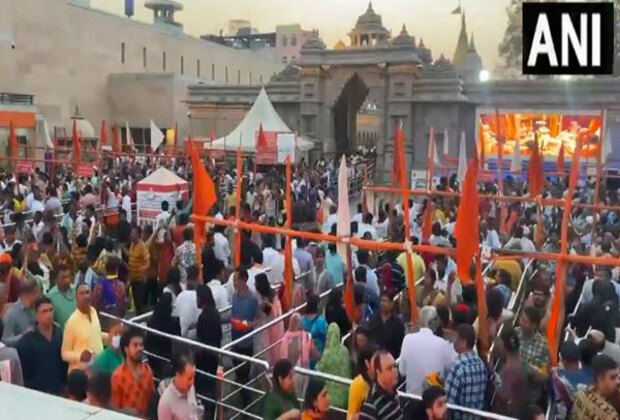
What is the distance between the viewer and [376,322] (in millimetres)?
6207

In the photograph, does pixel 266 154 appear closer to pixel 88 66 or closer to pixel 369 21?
pixel 369 21

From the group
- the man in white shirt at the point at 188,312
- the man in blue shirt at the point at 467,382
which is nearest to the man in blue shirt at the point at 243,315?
the man in white shirt at the point at 188,312

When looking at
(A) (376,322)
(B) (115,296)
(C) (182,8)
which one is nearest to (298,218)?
(B) (115,296)

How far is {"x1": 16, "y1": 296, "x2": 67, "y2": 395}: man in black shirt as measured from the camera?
5121mm

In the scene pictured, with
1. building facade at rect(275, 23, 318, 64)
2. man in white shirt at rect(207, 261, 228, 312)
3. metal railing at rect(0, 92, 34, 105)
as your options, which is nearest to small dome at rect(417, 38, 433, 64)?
metal railing at rect(0, 92, 34, 105)

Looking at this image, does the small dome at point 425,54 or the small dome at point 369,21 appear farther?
the small dome at point 369,21

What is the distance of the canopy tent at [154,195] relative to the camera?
13398mm

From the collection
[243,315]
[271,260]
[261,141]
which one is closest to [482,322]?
[243,315]

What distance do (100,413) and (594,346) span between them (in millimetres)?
4056

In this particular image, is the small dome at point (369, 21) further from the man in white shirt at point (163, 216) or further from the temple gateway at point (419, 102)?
the man in white shirt at point (163, 216)

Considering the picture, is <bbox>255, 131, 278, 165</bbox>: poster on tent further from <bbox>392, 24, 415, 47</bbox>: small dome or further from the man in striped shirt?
the man in striped shirt

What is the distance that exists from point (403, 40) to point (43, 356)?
24.3 m

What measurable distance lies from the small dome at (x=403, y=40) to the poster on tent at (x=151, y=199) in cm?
1628

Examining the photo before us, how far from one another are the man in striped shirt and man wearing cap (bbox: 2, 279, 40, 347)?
3.09 meters
